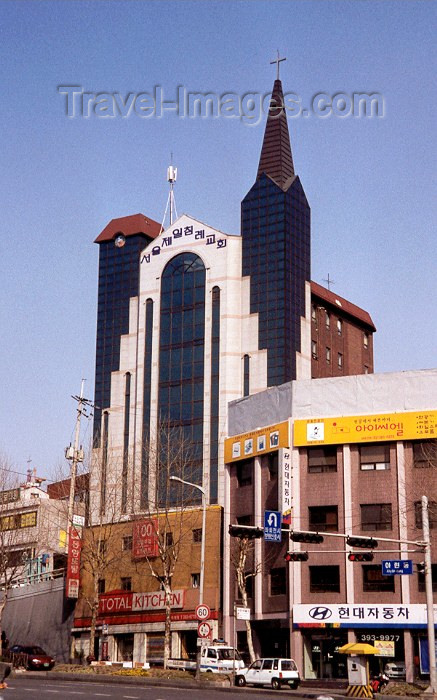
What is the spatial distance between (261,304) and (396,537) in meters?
55.6

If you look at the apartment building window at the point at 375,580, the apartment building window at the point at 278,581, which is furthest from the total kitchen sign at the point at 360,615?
the apartment building window at the point at 278,581

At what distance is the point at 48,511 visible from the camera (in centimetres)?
10819

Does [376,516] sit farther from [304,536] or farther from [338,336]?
[338,336]

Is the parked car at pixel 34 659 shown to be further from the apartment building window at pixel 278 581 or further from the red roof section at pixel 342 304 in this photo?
the red roof section at pixel 342 304

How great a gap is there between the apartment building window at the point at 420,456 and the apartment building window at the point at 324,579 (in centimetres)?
791

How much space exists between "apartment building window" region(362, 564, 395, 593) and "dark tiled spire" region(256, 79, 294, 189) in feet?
213

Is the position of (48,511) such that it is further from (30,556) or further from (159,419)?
(159,419)

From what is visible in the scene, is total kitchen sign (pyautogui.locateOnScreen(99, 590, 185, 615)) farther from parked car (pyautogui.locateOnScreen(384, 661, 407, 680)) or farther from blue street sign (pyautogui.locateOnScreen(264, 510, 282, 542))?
blue street sign (pyautogui.locateOnScreen(264, 510, 282, 542))

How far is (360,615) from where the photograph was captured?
57.9 m

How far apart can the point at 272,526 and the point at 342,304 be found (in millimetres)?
82703

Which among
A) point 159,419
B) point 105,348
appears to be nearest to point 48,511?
point 159,419

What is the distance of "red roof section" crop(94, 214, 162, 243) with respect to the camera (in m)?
125

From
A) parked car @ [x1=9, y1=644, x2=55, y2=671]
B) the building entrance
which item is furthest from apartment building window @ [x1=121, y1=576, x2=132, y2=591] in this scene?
the building entrance

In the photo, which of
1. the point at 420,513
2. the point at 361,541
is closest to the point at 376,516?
the point at 420,513
